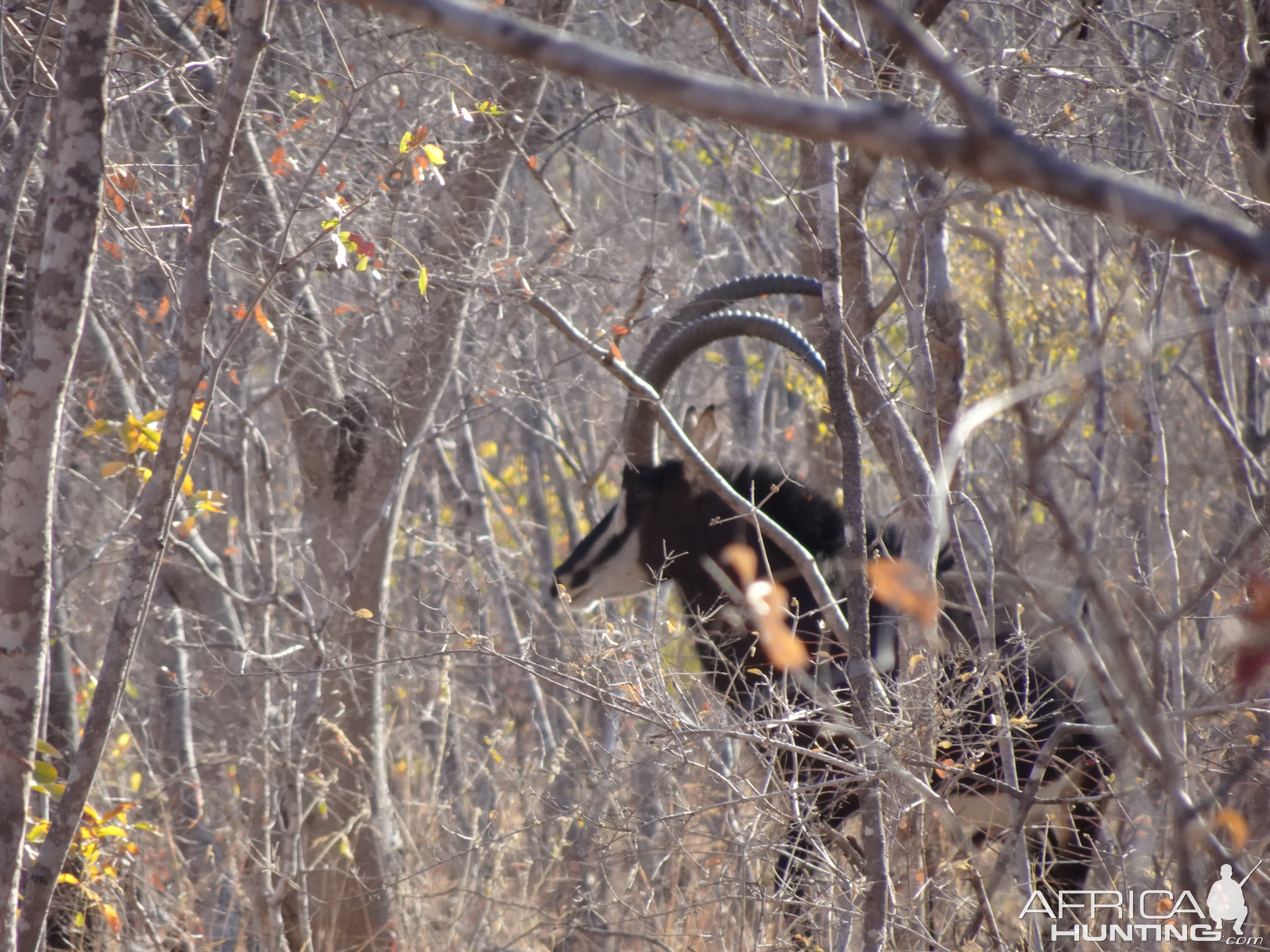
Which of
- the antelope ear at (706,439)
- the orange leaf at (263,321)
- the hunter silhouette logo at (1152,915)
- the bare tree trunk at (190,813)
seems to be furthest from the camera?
the antelope ear at (706,439)

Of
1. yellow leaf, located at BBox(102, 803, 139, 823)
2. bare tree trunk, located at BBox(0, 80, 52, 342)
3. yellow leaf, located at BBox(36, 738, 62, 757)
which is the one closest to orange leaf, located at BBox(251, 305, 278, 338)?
bare tree trunk, located at BBox(0, 80, 52, 342)

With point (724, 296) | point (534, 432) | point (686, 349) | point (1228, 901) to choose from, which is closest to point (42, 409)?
point (1228, 901)

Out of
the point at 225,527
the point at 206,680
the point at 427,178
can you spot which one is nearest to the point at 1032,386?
the point at 427,178

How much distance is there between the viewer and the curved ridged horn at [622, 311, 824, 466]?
14.7ft

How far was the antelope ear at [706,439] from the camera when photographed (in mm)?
5043

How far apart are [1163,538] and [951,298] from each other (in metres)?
1.88

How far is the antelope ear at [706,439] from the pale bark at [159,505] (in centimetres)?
284

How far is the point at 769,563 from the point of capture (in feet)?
A: 12.4

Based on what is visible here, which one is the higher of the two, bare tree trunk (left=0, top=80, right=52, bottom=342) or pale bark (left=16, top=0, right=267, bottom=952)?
bare tree trunk (left=0, top=80, right=52, bottom=342)

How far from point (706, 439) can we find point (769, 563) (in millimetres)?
1452

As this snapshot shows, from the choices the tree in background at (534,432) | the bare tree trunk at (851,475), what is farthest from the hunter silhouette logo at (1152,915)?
the bare tree trunk at (851,475)

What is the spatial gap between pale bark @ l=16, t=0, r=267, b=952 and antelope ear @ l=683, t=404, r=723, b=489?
9.31 feet

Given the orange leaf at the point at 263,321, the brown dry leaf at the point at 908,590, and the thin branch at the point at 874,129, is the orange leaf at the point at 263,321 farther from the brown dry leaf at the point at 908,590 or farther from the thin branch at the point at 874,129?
the brown dry leaf at the point at 908,590

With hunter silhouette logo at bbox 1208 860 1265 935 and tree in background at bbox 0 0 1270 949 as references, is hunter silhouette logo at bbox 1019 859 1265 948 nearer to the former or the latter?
hunter silhouette logo at bbox 1208 860 1265 935
